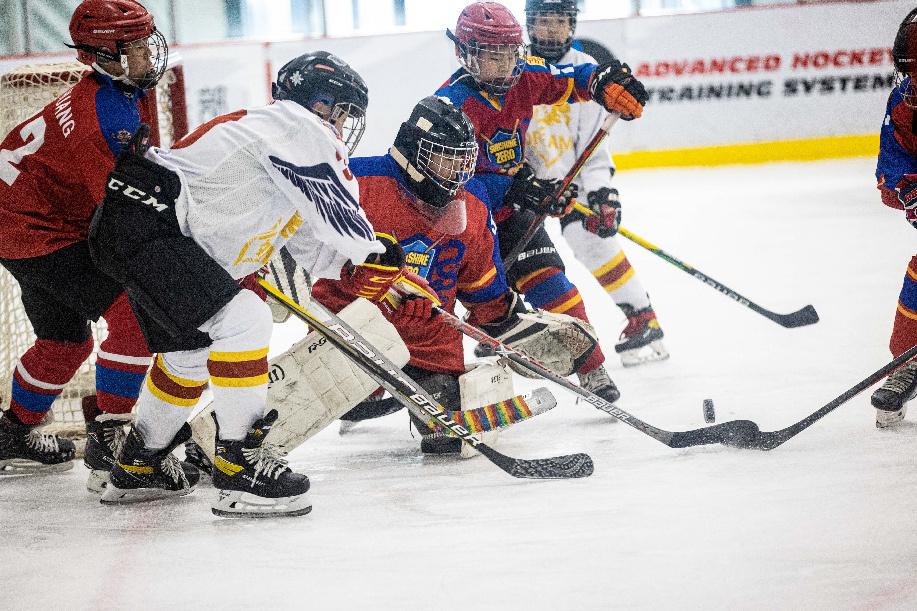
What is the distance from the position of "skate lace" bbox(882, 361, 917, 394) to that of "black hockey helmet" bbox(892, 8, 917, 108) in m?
0.65

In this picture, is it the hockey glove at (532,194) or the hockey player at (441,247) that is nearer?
the hockey player at (441,247)

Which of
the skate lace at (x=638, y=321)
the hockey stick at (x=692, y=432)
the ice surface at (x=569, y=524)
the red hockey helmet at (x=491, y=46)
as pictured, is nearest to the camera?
the ice surface at (x=569, y=524)

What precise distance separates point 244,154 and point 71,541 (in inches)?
32.6

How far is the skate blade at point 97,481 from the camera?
2553mm

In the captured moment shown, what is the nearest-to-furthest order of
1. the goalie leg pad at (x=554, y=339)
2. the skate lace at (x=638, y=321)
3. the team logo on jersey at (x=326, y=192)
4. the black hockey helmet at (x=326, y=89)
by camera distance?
the team logo on jersey at (x=326, y=192) → the black hockey helmet at (x=326, y=89) → the goalie leg pad at (x=554, y=339) → the skate lace at (x=638, y=321)

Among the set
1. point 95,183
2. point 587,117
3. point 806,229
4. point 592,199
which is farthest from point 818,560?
point 806,229

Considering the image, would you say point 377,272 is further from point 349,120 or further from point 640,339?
point 640,339

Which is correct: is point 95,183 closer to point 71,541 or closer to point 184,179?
point 184,179

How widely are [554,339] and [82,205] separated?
1.27 m

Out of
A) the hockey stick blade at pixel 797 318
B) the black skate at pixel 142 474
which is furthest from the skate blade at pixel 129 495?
the hockey stick blade at pixel 797 318

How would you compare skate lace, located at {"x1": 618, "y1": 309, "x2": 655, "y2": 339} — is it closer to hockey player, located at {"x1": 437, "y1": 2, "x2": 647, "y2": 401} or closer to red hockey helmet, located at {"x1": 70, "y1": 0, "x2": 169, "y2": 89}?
hockey player, located at {"x1": 437, "y1": 2, "x2": 647, "y2": 401}

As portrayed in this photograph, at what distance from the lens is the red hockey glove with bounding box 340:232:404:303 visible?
7.54ft

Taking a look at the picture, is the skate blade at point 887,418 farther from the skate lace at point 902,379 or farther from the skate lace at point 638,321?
the skate lace at point 638,321

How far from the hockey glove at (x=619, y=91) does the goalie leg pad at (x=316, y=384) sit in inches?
43.9
